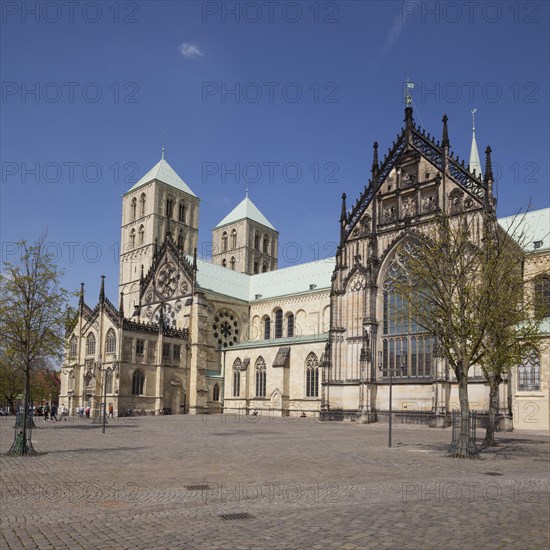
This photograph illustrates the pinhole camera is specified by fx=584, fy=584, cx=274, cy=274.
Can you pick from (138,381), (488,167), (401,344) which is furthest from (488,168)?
(138,381)

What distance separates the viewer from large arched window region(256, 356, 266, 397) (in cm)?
6328

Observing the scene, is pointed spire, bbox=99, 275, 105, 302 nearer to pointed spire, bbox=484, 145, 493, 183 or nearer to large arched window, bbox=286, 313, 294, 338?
large arched window, bbox=286, 313, 294, 338

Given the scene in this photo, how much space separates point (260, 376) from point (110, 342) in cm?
1663

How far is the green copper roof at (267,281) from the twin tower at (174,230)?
12.1m

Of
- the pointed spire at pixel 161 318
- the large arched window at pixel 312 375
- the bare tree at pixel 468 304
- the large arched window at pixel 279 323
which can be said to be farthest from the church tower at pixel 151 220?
the bare tree at pixel 468 304

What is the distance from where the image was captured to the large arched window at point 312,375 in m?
57.8

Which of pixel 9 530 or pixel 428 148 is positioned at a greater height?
pixel 428 148

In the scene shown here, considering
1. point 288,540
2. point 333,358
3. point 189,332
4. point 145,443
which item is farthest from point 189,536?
point 189,332

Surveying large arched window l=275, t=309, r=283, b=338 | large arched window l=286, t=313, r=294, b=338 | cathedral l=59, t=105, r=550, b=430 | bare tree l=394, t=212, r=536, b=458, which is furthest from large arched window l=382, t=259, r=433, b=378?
large arched window l=275, t=309, r=283, b=338

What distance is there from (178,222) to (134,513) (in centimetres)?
8282

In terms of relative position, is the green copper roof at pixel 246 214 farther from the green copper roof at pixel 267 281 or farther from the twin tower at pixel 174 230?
the green copper roof at pixel 267 281

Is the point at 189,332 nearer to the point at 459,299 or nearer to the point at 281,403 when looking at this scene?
the point at 281,403

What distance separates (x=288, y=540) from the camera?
9.04 metres

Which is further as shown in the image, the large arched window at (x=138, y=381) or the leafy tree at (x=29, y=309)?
the large arched window at (x=138, y=381)
